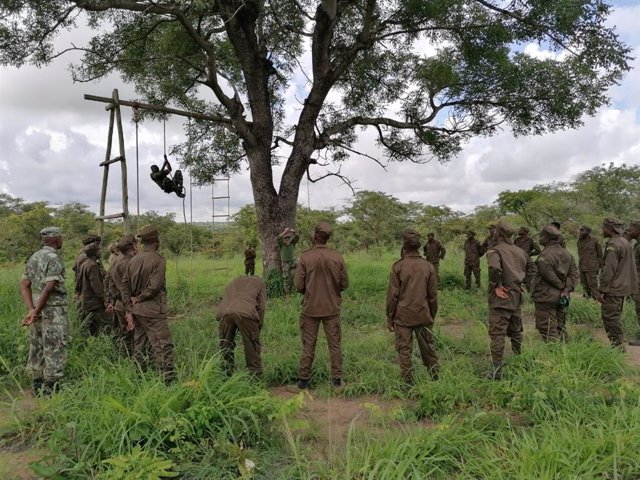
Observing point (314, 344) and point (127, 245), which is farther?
point (127, 245)

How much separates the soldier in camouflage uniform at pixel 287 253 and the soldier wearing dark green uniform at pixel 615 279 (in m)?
4.90

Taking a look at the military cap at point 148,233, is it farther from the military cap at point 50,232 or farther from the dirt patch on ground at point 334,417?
the dirt patch on ground at point 334,417

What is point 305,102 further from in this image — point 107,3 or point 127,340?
point 127,340

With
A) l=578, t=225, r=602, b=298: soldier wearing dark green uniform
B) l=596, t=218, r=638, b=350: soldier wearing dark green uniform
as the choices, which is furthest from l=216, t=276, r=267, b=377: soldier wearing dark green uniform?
l=578, t=225, r=602, b=298: soldier wearing dark green uniform

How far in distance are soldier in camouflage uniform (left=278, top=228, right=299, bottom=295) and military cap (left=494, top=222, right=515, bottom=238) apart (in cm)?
379

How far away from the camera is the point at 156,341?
188 inches

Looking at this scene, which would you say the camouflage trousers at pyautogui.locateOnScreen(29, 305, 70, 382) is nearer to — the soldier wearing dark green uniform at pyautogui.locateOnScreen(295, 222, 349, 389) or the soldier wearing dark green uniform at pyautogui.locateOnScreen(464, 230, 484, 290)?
the soldier wearing dark green uniform at pyautogui.locateOnScreen(295, 222, 349, 389)

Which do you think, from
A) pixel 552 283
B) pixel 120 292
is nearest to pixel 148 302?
pixel 120 292

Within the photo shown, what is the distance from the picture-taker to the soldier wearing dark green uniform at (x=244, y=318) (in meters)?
4.66

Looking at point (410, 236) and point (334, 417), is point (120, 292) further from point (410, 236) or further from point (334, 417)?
point (410, 236)

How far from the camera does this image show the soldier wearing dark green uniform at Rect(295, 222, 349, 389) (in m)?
5.04

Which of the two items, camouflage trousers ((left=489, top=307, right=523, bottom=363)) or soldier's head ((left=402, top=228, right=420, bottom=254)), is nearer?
soldier's head ((left=402, top=228, right=420, bottom=254))

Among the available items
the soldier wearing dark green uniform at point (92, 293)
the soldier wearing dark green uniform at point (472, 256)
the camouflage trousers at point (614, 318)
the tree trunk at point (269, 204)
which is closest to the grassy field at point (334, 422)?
the soldier wearing dark green uniform at point (92, 293)

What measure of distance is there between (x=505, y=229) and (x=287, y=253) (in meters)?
4.80
